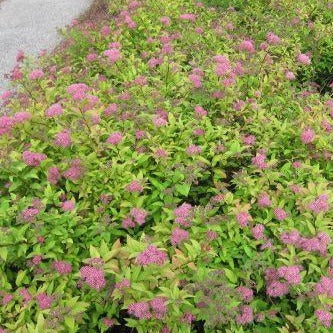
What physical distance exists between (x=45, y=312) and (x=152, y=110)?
175 centimetres

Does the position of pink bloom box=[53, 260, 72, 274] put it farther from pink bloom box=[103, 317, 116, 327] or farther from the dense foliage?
pink bloom box=[103, 317, 116, 327]

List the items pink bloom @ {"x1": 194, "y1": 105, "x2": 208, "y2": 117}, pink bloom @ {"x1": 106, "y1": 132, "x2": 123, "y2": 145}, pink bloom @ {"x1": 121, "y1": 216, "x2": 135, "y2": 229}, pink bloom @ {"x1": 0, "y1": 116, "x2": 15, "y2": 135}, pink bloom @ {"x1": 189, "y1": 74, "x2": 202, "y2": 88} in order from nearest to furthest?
pink bloom @ {"x1": 121, "y1": 216, "x2": 135, "y2": 229}, pink bloom @ {"x1": 106, "y1": 132, "x2": 123, "y2": 145}, pink bloom @ {"x1": 0, "y1": 116, "x2": 15, "y2": 135}, pink bloom @ {"x1": 194, "y1": 105, "x2": 208, "y2": 117}, pink bloom @ {"x1": 189, "y1": 74, "x2": 202, "y2": 88}

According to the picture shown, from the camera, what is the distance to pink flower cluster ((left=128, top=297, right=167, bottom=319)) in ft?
6.93

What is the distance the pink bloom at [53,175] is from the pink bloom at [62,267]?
1.84 ft

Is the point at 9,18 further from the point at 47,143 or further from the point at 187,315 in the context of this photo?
the point at 187,315

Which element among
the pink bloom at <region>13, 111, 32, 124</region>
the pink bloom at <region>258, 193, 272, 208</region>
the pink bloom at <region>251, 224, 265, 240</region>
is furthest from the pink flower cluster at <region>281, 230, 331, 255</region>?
the pink bloom at <region>13, 111, 32, 124</region>

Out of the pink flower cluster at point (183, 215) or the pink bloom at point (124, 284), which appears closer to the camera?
the pink bloom at point (124, 284)

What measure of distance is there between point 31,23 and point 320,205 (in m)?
7.39

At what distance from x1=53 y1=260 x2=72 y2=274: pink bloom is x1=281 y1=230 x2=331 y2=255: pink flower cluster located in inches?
49.9

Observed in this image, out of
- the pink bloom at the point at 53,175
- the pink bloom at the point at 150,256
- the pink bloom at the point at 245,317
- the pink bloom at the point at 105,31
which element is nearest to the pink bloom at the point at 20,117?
the pink bloom at the point at 53,175

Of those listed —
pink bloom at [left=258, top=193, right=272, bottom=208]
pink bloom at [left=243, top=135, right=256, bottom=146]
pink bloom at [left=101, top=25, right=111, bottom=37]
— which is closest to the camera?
pink bloom at [left=258, top=193, right=272, bottom=208]

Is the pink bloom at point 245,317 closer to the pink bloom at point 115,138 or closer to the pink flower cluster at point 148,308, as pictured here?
the pink flower cluster at point 148,308

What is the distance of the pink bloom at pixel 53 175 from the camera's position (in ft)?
9.06

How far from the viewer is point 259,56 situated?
13.7ft
